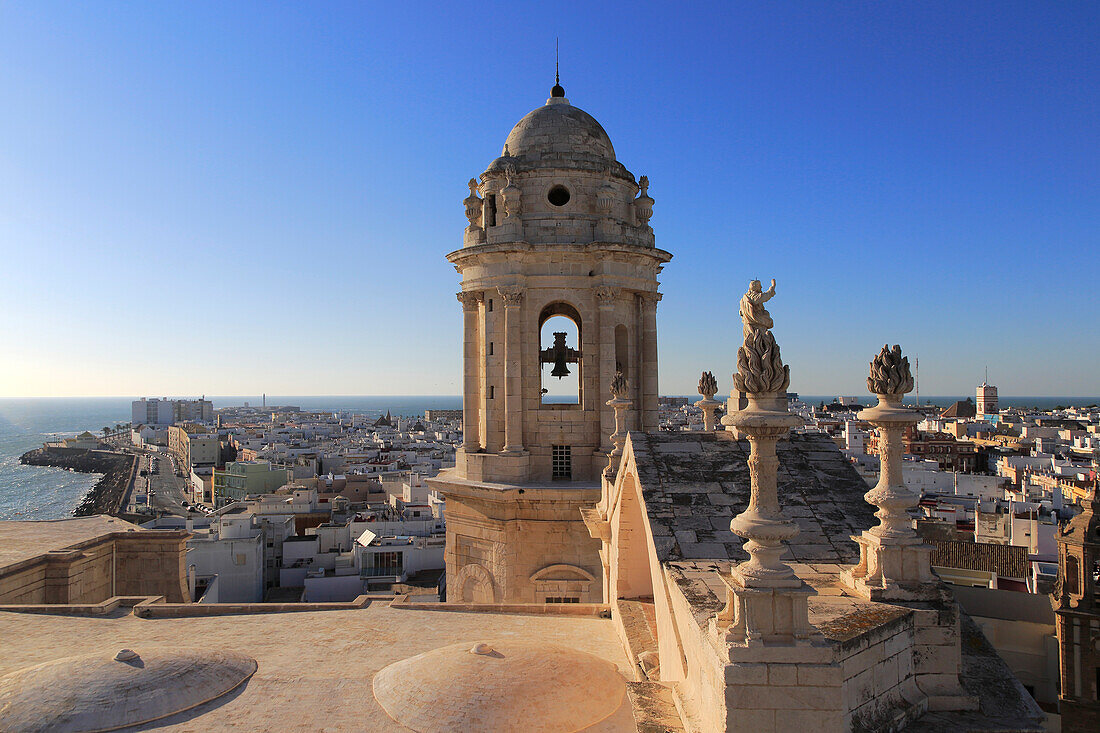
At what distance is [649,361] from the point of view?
15.7m

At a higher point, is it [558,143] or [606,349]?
[558,143]

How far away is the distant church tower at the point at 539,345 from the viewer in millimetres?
14242

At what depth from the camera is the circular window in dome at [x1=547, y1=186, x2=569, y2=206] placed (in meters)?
15.2

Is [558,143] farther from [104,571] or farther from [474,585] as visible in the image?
[104,571]

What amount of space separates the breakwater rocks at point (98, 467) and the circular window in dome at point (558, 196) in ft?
171

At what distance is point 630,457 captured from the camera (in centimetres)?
834

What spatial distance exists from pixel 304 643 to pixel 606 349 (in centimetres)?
812

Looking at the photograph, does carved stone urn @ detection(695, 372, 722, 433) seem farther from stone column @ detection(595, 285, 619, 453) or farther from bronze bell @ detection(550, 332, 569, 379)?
bronze bell @ detection(550, 332, 569, 379)

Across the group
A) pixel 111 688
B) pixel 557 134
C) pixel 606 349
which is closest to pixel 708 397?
pixel 606 349

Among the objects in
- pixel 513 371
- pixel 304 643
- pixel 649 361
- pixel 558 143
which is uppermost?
pixel 558 143

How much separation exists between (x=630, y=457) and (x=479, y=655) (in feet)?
8.85

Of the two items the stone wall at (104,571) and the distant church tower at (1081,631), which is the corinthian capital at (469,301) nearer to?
the stone wall at (104,571)

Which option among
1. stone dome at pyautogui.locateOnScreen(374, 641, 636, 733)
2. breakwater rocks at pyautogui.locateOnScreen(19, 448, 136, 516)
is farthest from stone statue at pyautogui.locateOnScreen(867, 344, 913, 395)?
breakwater rocks at pyautogui.locateOnScreen(19, 448, 136, 516)

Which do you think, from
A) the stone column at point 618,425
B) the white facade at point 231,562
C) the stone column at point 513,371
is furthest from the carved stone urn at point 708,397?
the white facade at point 231,562
